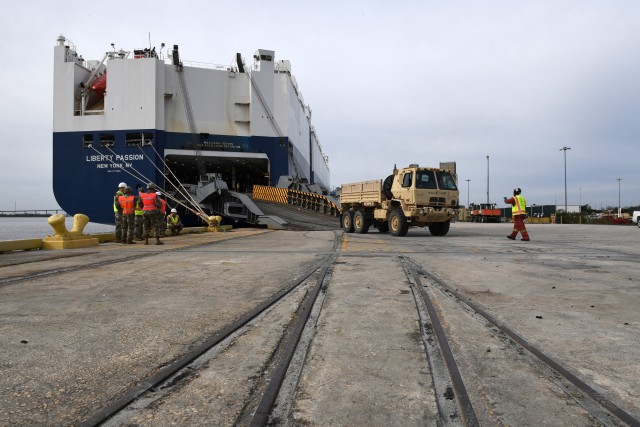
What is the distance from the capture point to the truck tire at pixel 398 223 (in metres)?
13.3

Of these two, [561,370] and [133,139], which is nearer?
[561,370]

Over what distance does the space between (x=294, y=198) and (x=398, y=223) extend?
1130 centimetres

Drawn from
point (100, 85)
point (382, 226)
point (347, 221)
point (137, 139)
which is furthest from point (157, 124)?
point (382, 226)

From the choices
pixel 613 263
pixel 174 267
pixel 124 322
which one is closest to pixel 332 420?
pixel 124 322

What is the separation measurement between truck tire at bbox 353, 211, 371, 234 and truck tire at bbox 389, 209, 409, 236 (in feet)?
4.97

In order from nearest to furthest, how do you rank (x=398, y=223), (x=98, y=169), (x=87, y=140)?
(x=398, y=223), (x=98, y=169), (x=87, y=140)

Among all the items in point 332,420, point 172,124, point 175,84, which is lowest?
point 332,420

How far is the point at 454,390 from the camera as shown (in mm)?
1952

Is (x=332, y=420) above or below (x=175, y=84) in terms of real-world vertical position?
below

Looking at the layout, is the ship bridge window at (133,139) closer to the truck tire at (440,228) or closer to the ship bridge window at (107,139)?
the ship bridge window at (107,139)

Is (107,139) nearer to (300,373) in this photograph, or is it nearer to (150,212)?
(150,212)

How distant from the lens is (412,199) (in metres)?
12.9

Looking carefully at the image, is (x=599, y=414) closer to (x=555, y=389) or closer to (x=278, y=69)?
(x=555, y=389)

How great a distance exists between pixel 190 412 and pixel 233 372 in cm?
42
